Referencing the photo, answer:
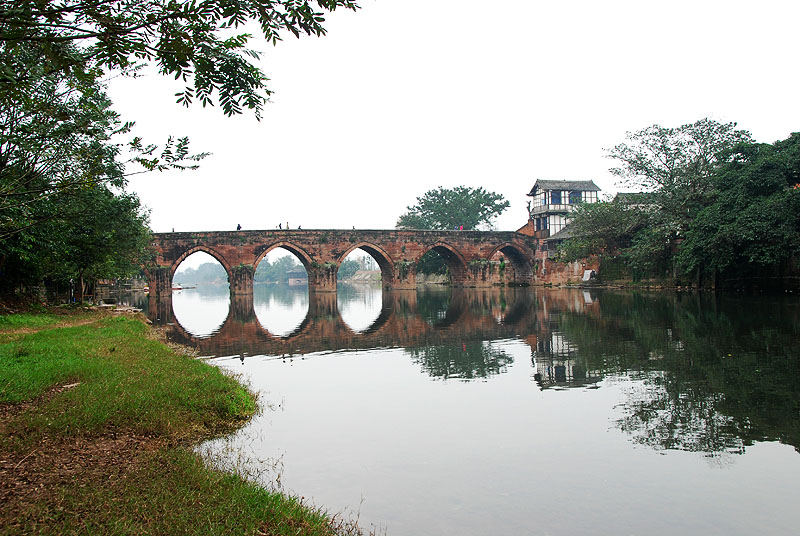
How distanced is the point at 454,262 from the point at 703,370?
35.7 meters

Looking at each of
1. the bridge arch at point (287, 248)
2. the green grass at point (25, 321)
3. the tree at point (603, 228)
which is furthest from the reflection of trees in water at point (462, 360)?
the bridge arch at point (287, 248)

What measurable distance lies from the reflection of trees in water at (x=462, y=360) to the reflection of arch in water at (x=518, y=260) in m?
31.3

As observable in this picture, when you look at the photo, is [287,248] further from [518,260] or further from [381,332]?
[381,332]

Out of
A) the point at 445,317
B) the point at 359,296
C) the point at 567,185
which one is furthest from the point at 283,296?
the point at 445,317

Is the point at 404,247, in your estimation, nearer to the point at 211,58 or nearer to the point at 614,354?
the point at 614,354

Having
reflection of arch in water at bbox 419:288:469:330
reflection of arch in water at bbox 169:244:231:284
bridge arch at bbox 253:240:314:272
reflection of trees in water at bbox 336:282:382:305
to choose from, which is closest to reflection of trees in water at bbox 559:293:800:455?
reflection of arch in water at bbox 419:288:469:330

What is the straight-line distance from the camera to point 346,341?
1366 centimetres

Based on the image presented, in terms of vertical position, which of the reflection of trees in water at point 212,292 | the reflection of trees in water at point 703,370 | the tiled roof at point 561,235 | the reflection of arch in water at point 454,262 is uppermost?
the tiled roof at point 561,235

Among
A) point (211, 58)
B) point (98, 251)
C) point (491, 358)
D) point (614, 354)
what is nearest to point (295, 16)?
point (211, 58)

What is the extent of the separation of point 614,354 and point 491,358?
219cm

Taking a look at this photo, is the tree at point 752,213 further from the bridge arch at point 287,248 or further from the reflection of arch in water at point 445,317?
→ the bridge arch at point 287,248

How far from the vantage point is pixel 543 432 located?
5.80 meters

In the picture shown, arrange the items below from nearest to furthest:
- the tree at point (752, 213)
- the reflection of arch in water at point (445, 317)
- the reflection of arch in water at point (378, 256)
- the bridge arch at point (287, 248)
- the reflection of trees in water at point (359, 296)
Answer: the reflection of arch in water at point (445, 317) < the tree at point (752, 213) < the reflection of trees in water at point (359, 296) < the bridge arch at point (287, 248) < the reflection of arch in water at point (378, 256)

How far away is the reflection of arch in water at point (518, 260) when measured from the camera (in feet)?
141
